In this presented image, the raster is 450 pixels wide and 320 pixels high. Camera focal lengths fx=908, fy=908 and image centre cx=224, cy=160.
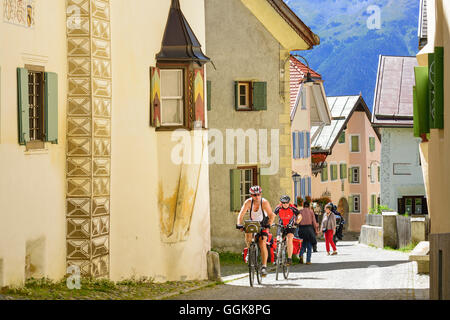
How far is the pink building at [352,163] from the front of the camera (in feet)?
202

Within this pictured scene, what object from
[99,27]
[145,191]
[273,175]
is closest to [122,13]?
[99,27]

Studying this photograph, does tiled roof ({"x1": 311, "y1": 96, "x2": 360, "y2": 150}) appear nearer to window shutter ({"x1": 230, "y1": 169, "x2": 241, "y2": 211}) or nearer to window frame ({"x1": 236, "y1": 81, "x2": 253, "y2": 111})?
window frame ({"x1": 236, "y1": 81, "x2": 253, "y2": 111})

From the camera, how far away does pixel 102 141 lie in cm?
1527

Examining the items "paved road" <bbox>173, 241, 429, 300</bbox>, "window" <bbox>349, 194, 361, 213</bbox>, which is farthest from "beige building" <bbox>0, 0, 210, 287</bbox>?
"window" <bbox>349, 194, 361, 213</bbox>

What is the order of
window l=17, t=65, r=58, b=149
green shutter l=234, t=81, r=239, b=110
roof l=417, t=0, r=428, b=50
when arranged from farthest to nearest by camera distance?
green shutter l=234, t=81, r=239, b=110 → roof l=417, t=0, r=428, b=50 → window l=17, t=65, r=58, b=149

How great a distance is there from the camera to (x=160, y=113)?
56.6 ft

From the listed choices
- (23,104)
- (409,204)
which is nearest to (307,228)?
(23,104)

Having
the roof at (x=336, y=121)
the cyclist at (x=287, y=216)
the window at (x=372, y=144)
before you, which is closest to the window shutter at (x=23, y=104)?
the cyclist at (x=287, y=216)

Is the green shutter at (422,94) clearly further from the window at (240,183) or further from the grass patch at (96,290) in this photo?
the window at (240,183)

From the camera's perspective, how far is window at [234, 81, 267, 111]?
27609mm

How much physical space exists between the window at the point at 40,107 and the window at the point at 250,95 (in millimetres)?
13649

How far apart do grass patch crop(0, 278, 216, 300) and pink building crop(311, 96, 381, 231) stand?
43604 millimetres

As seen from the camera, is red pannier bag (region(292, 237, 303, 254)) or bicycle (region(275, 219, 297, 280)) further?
red pannier bag (region(292, 237, 303, 254))
